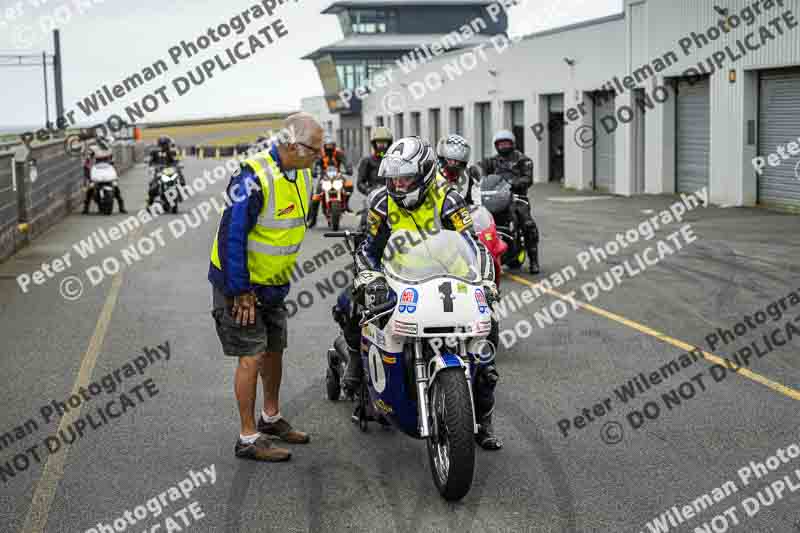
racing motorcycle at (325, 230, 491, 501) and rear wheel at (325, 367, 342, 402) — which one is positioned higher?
racing motorcycle at (325, 230, 491, 501)

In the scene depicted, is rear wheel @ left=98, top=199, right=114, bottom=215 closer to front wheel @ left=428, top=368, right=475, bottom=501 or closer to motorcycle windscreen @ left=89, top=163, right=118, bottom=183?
motorcycle windscreen @ left=89, top=163, right=118, bottom=183

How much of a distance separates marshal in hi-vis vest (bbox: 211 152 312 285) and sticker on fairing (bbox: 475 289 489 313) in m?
1.37

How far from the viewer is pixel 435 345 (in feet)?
20.8

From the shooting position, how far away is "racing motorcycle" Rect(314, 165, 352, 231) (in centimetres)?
2261

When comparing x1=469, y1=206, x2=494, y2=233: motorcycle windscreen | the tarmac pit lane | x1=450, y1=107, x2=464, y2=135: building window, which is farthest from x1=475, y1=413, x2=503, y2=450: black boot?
x1=450, y1=107, x2=464, y2=135: building window

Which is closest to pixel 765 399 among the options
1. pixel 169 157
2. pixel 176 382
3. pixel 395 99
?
pixel 176 382

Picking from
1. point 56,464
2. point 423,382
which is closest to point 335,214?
point 56,464

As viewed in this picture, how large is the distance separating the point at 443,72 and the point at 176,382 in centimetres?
4691

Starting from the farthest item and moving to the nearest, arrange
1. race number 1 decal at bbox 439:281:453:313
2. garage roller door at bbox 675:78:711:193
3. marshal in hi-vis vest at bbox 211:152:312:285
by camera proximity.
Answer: garage roller door at bbox 675:78:711:193, marshal in hi-vis vest at bbox 211:152:312:285, race number 1 decal at bbox 439:281:453:313

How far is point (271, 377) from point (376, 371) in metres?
1.07

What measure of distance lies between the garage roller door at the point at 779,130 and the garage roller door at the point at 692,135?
2728mm

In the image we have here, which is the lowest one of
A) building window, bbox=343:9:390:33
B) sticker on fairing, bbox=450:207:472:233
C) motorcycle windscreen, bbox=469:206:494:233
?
motorcycle windscreen, bbox=469:206:494:233

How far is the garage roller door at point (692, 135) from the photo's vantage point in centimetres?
2958

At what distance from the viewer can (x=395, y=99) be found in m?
66.9
